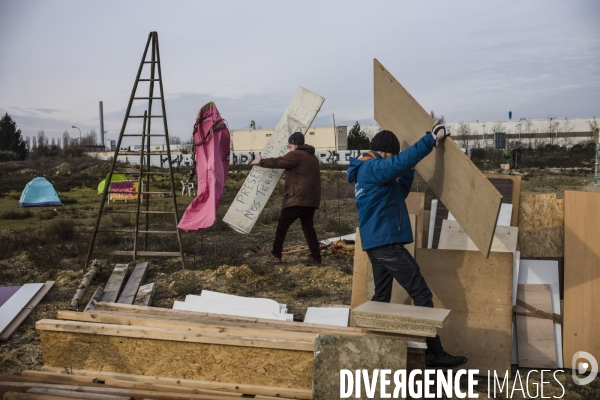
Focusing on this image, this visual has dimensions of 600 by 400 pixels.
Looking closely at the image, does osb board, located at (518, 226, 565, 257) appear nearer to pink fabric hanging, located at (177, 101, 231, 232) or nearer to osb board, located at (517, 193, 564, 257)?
osb board, located at (517, 193, 564, 257)

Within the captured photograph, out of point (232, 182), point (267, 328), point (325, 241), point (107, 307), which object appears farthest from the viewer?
point (232, 182)

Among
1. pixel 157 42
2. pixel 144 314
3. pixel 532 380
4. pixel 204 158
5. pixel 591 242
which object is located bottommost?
pixel 532 380

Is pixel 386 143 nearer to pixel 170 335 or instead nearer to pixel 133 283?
pixel 170 335

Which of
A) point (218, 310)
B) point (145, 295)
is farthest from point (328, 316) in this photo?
point (145, 295)

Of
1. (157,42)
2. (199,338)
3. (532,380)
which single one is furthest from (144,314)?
(157,42)

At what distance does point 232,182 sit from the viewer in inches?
1375

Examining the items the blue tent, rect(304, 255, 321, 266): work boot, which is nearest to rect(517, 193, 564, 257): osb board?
rect(304, 255, 321, 266): work boot

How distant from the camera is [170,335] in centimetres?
464

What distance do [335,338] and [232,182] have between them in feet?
102

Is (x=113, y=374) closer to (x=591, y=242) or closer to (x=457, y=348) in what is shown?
(x=457, y=348)

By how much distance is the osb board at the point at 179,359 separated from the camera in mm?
4496

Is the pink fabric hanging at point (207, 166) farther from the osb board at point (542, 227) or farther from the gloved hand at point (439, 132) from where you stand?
the gloved hand at point (439, 132)

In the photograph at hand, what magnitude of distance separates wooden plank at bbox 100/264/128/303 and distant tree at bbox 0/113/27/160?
56.5 m

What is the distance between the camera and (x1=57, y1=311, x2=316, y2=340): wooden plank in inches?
186
